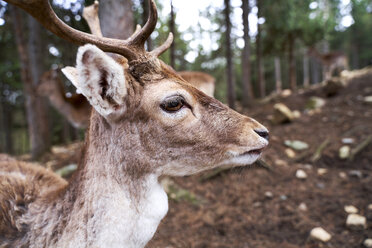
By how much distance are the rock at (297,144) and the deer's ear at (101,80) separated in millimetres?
5505

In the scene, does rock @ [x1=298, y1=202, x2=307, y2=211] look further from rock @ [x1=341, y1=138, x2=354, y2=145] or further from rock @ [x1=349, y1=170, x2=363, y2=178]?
rock @ [x1=341, y1=138, x2=354, y2=145]

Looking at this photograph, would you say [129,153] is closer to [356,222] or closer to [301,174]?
[356,222]

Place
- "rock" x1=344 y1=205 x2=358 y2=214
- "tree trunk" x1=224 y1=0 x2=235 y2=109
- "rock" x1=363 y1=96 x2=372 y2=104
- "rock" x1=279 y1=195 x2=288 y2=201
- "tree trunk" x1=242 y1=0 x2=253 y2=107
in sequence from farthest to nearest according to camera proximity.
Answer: "tree trunk" x1=242 y1=0 x2=253 y2=107, "tree trunk" x1=224 y1=0 x2=235 y2=109, "rock" x1=363 y1=96 x2=372 y2=104, "rock" x1=279 y1=195 x2=288 y2=201, "rock" x1=344 y1=205 x2=358 y2=214

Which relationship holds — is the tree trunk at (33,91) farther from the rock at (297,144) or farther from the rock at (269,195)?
the rock at (297,144)

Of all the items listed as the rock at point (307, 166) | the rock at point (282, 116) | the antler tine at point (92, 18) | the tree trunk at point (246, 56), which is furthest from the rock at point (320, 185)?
the tree trunk at point (246, 56)

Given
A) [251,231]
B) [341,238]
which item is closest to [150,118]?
[251,231]

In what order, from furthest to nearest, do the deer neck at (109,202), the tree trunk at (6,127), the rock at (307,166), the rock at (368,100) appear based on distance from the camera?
the tree trunk at (6,127) → the rock at (368,100) → the rock at (307,166) → the deer neck at (109,202)

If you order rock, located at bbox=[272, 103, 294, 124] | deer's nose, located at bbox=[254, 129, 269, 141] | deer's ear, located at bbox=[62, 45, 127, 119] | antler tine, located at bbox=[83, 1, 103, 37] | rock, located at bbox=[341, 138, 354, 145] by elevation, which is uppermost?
antler tine, located at bbox=[83, 1, 103, 37]

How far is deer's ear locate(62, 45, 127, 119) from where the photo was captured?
167 centimetres

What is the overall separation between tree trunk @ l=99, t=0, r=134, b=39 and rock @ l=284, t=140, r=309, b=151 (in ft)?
15.1

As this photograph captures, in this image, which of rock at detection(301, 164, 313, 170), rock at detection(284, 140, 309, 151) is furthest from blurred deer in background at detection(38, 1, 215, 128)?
rock at detection(301, 164, 313, 170)

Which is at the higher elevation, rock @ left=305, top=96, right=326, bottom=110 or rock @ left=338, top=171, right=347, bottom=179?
rock @ left=305, top=96, right=326, bottom=110

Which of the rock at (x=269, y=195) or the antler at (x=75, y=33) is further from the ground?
the antler at (x=75, y=33)

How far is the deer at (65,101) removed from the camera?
304 inches
